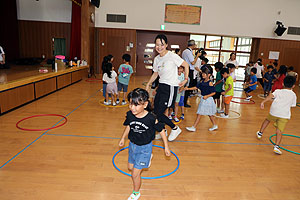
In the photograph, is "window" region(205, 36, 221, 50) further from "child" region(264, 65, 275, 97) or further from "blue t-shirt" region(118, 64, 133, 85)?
"blue t-shirt" region(118, 64, 133, 85)

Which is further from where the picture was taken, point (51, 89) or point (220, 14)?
point (220, 14)

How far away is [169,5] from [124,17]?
2.71 metres

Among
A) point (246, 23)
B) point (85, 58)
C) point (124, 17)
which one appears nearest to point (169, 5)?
point (124, 17)

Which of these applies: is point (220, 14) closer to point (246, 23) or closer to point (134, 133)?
point (246, 23)

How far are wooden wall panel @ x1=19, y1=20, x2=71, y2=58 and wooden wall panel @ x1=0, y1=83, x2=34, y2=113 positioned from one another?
8.90 meters

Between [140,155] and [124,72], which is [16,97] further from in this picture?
[140,155]

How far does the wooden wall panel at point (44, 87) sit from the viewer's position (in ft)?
20.4

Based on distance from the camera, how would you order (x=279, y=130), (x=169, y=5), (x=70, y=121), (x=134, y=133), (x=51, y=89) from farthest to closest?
1. (x=169, y=5)
2. (x=51, y=89)
3. (x=70, y=121)
4. (x=279, y=130)
5. (x=134, y=133)

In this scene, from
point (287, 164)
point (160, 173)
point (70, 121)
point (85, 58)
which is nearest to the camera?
point (160, 173)

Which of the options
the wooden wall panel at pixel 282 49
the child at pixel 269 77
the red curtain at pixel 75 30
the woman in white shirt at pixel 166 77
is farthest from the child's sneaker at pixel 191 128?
the wooden wall panel at pixel 282 49

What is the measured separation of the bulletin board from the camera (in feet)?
40.2

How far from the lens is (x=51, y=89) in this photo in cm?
711

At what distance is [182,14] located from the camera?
485 inches

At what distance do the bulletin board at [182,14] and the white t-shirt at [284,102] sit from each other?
32.7ft
